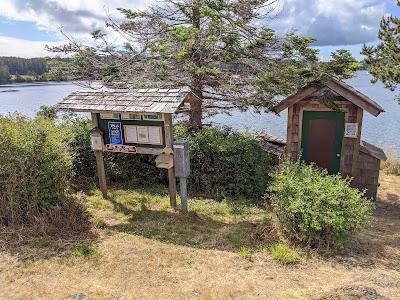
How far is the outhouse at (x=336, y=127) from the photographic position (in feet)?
25.4

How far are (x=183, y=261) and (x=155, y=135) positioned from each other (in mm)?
2497

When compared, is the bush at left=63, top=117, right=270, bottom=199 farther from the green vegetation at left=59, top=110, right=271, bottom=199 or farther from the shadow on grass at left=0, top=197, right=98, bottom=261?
the shadow on grass at left=0, top=197, right=98, bottom=261

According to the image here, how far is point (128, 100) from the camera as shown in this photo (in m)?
6.36

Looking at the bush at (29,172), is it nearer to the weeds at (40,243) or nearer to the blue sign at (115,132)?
the weeds at (40,243)

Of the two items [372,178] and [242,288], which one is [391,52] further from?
[242,288]

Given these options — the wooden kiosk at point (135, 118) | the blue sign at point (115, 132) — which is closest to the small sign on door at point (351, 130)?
the wooden kiosk at point (135, 118)

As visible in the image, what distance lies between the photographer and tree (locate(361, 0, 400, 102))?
7523 millimetres

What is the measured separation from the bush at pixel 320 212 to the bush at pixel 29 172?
3738 mm

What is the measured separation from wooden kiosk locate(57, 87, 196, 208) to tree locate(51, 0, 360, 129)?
97 cm

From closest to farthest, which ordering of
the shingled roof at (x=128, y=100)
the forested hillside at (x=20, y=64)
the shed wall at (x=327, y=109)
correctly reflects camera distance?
the shingled roof at (x=128, y=100)
the shed wall at (x=327, y=109)
the forested hillside at (x=20, y=64)

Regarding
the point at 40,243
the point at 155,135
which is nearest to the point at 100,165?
the point at 155,135

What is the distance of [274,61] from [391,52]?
8.49 ft

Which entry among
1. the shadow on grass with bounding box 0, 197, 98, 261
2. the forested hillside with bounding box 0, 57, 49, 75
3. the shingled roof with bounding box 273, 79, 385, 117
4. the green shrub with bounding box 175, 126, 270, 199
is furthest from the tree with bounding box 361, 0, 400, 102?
the forested hillside with bounding box 0, 57, 49, 75

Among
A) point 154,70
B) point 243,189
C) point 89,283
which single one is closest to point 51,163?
point 89,283
